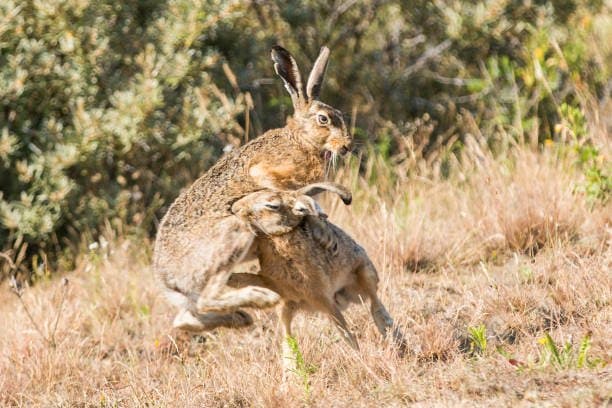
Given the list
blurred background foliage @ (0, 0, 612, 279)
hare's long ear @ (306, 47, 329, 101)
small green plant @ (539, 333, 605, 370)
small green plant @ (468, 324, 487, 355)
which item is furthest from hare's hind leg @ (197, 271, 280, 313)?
blurred background foliage @ (0, 0, 612, 279)

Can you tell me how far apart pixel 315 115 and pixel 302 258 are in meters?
1.04

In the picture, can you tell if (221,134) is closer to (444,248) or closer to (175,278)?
(444,248)

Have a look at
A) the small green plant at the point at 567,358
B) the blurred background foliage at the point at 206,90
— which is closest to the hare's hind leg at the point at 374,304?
the small green plant at the point at 567,358

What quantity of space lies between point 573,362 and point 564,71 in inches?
247

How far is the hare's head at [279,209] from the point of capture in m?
5.28

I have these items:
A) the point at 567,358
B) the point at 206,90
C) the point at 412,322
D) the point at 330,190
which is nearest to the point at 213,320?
the point at 330,190

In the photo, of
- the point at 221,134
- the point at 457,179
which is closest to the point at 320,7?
the point at 221,134

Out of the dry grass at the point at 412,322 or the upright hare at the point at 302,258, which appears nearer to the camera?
the dry grass at the point at 412,322

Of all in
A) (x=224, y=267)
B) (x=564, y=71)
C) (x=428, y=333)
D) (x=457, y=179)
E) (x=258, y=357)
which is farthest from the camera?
(x=564, y=71)

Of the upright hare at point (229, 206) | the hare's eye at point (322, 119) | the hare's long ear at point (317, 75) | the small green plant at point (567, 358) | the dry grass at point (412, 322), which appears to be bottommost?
the dry grass at point (412, 322)

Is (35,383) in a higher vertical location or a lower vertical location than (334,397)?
lower

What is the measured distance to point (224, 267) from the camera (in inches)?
206

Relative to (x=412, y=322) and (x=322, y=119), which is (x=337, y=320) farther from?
(x=322, y=119)

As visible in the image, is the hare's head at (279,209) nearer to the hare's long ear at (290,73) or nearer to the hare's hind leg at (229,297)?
the hare's hind leg at (229,297)
